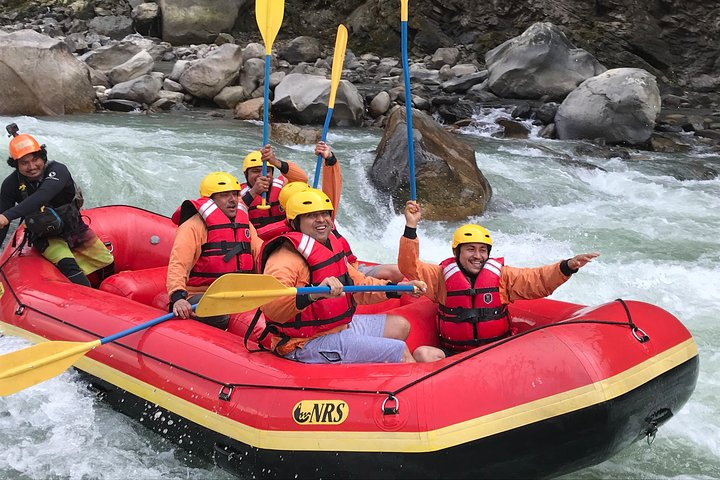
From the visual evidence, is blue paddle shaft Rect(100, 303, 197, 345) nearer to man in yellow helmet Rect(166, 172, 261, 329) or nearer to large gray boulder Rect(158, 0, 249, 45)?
man in yellow helmet Rect(166, 172, 261, 329)

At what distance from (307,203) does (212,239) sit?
849 mm

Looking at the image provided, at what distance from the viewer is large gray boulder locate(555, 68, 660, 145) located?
10094 mm

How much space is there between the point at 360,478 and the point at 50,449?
5.36 feet

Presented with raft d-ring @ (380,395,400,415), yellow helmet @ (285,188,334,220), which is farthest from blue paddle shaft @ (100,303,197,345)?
raft d-ring @ (380,395,400,415)

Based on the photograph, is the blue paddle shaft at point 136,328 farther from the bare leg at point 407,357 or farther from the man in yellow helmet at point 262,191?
the man in yellow helmet at point 262,191

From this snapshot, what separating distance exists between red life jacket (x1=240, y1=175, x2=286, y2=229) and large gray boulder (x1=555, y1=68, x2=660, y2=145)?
665 cm

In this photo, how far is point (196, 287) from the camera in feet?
13.0

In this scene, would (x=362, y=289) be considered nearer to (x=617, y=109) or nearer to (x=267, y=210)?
(x=267, y=210)

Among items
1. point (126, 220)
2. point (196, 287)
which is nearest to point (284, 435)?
point (196, 287)

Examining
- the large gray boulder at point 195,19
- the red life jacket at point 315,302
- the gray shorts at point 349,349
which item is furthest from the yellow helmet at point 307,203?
the large gray boulder at point 195,19

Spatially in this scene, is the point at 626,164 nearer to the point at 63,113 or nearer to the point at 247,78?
the point at 247,78

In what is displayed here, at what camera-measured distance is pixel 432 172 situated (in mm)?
7531

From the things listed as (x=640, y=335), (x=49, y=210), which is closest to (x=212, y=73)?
(x=49, y=210)

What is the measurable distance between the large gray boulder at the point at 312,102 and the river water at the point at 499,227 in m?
0.49
